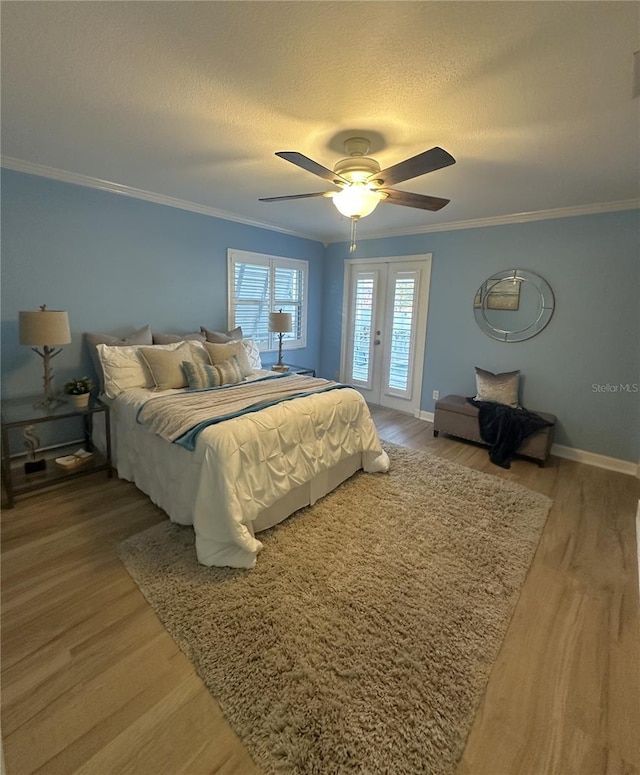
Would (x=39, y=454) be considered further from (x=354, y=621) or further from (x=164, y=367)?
(x=354, y=621)

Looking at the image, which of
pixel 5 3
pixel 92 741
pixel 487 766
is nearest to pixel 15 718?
pixel 92 741

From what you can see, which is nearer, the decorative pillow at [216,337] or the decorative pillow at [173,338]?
the decorative pillow at [173,338]

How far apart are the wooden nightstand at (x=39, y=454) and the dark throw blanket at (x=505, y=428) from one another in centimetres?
349

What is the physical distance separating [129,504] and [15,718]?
138 centimetres

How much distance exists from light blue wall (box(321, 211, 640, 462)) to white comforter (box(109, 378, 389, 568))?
2.02 m

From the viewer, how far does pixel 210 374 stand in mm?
3096

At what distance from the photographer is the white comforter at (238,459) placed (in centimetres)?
203

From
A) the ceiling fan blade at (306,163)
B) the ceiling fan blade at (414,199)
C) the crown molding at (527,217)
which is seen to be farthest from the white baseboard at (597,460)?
the ceiling fan blade at (306,163)

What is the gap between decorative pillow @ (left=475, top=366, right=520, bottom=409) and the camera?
384 centimetres

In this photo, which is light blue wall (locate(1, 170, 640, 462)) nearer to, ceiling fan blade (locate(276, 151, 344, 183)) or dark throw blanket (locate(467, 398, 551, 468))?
dark throw blanket (locate(467, 398, 551, 468))

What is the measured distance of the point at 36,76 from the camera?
1.67m

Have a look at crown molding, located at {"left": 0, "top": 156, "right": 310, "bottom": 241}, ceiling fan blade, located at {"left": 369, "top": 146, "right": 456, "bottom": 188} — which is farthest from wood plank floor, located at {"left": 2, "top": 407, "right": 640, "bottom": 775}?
crown molding, located at {"left": 0, "top": 156, "right": 310, "bottom": 241}

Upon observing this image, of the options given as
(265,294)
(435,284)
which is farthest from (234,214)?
(435,284)

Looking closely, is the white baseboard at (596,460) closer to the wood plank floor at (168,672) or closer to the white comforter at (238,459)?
the wood plank floor at (168,672)
